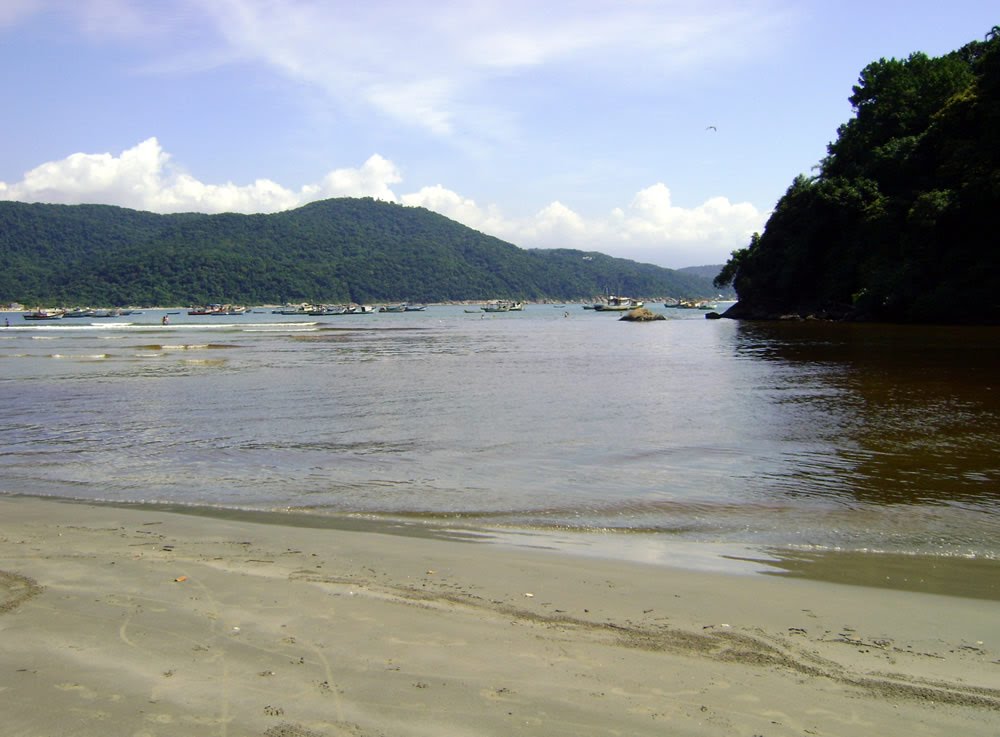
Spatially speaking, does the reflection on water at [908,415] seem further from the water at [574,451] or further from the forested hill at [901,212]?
the forested hill at [901,212]

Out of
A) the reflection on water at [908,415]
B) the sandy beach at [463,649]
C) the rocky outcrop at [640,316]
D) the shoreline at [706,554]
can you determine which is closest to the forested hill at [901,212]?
the rocky outcrop at [640,316]

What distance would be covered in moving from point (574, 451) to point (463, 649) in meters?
8.55

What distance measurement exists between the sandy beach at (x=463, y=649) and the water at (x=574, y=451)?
5.28 feet

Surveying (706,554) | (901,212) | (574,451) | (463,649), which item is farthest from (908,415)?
(901,212)

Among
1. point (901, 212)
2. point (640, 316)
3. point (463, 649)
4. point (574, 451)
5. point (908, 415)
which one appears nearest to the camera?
point (463, 649)

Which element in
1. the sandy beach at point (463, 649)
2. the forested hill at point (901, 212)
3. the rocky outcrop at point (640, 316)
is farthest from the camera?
the rocky outcrop at point (640, 316)

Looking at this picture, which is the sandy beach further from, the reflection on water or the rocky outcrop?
the rocky outcrop

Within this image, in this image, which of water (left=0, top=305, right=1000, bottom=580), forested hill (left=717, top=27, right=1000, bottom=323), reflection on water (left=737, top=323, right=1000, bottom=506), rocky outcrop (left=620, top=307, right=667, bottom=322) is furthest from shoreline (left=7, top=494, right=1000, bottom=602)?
rocky outcrop (left=620, top=307, right=667, bottom=322)

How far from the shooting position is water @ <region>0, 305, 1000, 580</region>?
890 cm

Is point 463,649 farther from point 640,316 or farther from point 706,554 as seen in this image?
point 640,316

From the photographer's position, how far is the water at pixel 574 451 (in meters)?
8.90

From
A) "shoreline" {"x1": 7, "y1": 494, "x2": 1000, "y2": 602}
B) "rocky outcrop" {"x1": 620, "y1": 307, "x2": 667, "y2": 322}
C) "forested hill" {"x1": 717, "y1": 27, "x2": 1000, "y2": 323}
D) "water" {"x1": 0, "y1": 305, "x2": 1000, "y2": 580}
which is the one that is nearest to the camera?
"shoreline" {"x1": 7, "y1": 494, "x2": 1000, "y2": 602}

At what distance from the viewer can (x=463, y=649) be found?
5.02 metres

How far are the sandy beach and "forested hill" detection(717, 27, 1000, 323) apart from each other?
53140 mm
